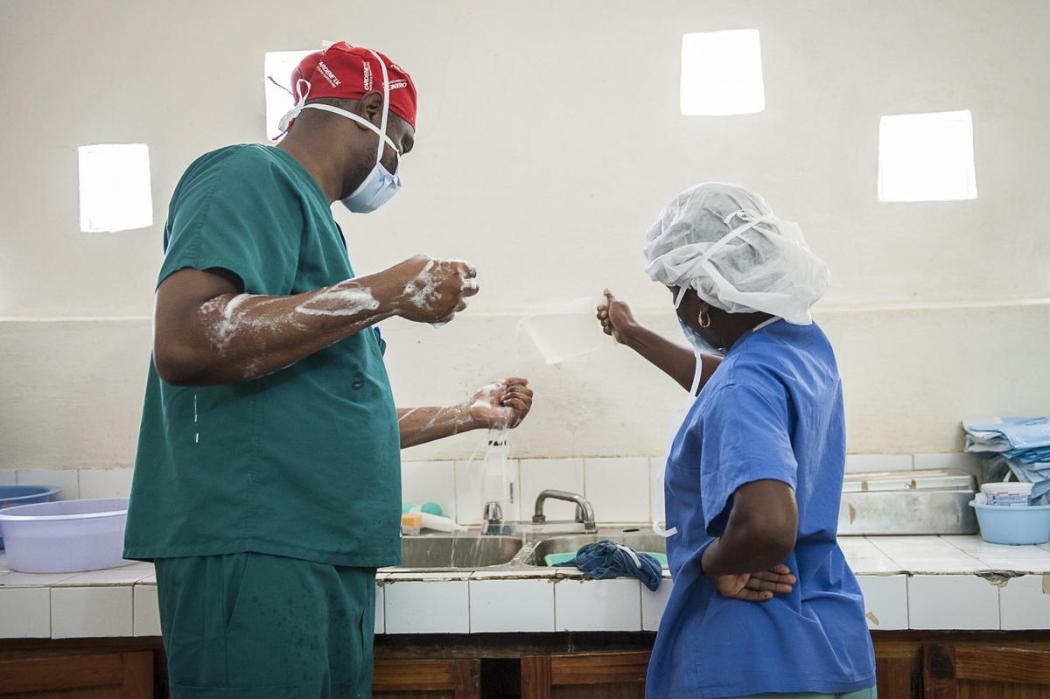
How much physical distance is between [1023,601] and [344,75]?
1768 millimetres

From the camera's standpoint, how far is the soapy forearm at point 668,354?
1.98 meters

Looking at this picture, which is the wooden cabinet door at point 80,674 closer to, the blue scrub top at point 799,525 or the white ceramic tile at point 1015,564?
the blue scrub top at point 799,525

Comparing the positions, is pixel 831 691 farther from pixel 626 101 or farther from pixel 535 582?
pixel 626 101

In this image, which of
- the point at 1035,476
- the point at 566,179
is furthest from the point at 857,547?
the point at 566,179

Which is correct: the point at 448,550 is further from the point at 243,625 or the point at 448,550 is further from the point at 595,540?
the point at 243,625

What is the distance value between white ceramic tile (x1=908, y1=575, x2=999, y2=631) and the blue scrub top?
0.60m

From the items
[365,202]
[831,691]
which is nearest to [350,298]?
[365,202]

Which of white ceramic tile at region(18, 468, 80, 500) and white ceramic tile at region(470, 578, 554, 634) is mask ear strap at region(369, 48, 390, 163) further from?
white ceramic tile at region(18, 468, 80, 500)

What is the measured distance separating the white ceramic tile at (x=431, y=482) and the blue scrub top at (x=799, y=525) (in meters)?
1.32

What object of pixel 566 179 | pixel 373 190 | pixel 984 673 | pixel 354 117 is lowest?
pixel 984 673

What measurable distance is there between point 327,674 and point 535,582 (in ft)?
2.24

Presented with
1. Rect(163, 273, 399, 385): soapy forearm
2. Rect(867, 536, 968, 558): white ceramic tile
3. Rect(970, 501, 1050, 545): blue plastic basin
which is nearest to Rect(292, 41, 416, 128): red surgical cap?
Rect(163, 273, 399, 385): soapy forearm

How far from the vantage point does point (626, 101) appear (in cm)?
268

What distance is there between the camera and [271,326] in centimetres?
120
